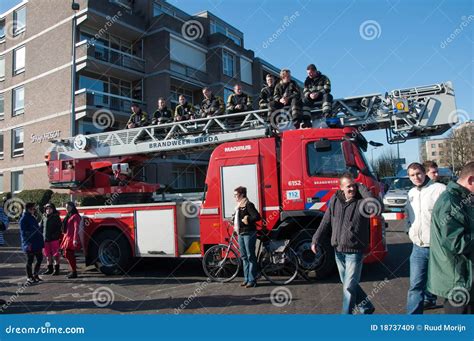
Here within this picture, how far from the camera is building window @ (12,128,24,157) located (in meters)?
27.4

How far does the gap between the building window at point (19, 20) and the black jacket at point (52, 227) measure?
2456 cm

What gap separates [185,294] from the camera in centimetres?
697

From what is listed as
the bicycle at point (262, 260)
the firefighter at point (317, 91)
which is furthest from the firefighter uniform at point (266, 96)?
the bicycle at point (262, 260)

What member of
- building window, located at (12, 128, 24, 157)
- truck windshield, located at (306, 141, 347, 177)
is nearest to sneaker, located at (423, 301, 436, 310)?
truck windshield, located at (306, 141, 347, 177)

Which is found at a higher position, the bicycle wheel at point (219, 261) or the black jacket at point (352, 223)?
the black jacket at point (352, 223)

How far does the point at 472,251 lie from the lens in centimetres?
329

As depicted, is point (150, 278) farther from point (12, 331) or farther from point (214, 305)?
point (12, 331)

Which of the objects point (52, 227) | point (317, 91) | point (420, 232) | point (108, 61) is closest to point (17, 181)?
point (108, 61)

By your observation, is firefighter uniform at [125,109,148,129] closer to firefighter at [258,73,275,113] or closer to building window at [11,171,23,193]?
firefighter at [258,73,275,113]

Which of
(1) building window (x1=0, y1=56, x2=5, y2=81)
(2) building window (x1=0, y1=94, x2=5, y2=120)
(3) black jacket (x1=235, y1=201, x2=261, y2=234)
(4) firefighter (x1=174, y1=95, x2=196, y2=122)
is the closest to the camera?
(3) black jacket (x1=235, y1=201, x2=261, y2=234)

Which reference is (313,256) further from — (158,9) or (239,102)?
(158,9)

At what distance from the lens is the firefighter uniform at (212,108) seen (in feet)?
31.0

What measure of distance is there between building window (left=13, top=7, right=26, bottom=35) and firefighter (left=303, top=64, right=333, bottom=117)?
27223mm

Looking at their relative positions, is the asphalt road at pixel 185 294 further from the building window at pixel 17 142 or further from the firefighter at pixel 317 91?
the building window at pixel 17 142
